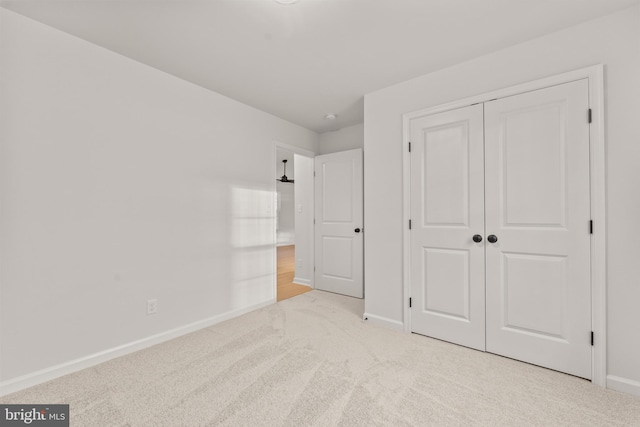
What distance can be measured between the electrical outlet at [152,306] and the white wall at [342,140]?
3.08m

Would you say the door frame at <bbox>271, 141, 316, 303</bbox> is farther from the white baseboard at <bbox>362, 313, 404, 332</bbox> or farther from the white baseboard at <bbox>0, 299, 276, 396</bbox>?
the white baseboard at <bbox>362, 313, 404, 332</bbox>

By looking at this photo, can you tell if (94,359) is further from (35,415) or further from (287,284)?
(287,284)

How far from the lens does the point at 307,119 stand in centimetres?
378

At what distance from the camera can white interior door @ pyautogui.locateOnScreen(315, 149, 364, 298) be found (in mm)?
3832

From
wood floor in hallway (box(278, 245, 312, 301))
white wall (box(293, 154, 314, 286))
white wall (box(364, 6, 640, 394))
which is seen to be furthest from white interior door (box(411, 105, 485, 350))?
white wall (box(293, 154, 314, 286))

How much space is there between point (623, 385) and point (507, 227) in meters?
1.17

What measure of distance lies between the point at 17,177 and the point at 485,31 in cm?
336

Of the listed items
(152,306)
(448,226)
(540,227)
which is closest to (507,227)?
(540,227)

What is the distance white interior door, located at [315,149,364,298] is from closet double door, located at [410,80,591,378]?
125 centimetres

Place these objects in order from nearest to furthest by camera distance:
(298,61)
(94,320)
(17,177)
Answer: (17,177) < (94,320) < (298,61)

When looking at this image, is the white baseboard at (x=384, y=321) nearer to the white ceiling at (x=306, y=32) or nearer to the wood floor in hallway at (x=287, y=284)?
the wood floor in hallway at (x=287, y=284)

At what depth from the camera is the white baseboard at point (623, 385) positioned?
1.71 metres

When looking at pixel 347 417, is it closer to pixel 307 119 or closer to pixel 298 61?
pixel 298 61

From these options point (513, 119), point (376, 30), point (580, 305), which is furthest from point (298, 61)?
point (580, 305)
